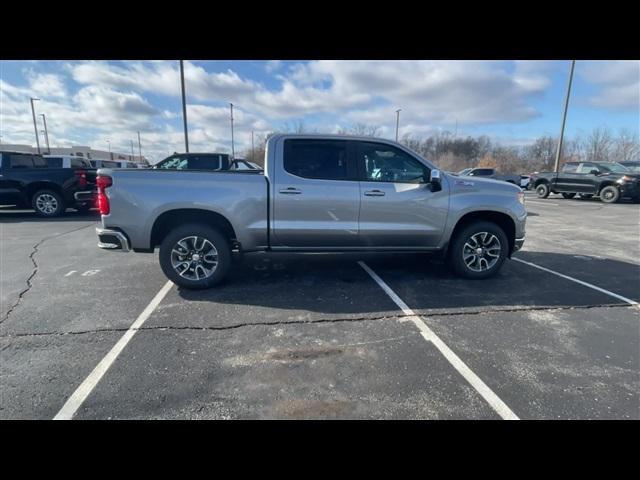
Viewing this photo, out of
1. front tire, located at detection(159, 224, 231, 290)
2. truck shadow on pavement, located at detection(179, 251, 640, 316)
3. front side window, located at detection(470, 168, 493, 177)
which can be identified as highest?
front side window, located at detection(470, 168, 493, 177)

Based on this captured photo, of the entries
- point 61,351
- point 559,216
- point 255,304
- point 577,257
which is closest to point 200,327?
point 255,304

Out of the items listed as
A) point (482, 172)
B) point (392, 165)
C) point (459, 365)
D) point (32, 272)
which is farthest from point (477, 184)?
point (482, 172)

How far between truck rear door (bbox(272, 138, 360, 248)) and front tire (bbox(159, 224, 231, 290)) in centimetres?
76

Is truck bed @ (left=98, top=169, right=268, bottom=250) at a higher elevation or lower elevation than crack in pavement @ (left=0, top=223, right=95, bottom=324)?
higher

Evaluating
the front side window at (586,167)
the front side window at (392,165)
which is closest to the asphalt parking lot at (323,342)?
the front side window at (392,165)

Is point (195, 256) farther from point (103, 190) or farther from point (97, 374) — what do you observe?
point (97, 374)

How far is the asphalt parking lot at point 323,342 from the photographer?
238 cm

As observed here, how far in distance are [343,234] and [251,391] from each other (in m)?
2.54

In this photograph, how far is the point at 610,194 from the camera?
15922 mm

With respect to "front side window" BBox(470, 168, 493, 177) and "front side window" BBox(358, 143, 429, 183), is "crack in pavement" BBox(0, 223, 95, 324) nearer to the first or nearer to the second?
"front side window" BBox(358, 143, 429, 183)

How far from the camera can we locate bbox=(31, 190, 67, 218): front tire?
33.9ft

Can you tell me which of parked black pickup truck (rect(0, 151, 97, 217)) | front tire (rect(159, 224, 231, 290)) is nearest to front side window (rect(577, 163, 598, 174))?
front tire (rect(159, 224, 231, 290))
